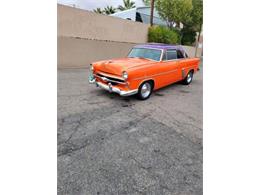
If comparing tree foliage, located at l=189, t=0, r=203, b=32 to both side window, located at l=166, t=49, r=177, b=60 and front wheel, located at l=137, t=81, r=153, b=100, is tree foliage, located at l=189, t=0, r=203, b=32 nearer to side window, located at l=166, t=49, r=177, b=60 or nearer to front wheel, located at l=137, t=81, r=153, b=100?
side window, located at l=166, t=49, r=177, b=60

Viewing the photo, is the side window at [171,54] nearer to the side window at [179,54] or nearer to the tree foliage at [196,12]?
the side window at [179,54]

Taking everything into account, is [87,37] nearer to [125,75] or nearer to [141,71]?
[141,71]

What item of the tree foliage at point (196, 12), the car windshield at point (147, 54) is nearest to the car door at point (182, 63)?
the car windshield at point (147, 54)

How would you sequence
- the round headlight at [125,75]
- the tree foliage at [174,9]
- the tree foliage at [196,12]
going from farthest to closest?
the tree foliage at [196,12] → the tree foliage at [174,9] → the round headlight at [125,75]

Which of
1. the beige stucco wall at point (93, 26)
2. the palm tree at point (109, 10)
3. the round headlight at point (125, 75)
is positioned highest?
the palm tree at point (109, 10)

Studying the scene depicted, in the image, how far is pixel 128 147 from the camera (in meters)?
2.81

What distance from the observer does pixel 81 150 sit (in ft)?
8.70

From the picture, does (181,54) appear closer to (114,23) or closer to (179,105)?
(179,105)

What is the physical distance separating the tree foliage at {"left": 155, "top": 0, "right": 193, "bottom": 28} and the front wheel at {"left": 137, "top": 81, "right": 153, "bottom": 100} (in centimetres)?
1493

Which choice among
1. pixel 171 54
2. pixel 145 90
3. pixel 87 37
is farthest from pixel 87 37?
pixel 145 90

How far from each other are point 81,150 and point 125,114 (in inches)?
64.1

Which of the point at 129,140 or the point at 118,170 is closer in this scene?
the point at 118,170

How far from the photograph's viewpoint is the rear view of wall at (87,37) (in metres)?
9.56
